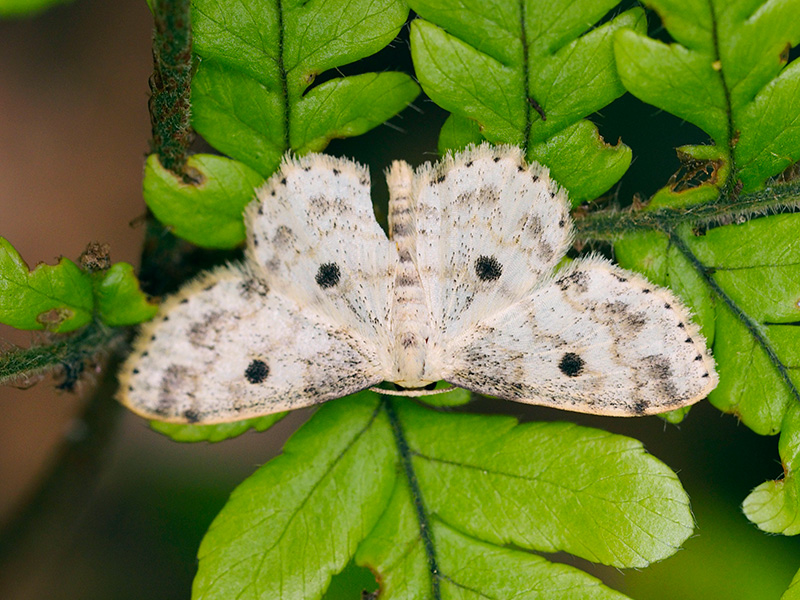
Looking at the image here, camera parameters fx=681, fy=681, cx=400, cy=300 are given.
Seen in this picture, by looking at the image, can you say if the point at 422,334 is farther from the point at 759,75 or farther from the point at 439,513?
the point at 759,75

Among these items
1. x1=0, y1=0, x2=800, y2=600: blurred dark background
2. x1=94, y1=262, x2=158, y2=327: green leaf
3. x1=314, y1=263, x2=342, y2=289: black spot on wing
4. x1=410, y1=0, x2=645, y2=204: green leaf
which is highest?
x1=410, y1=0, x2=645, y2=204: green leaf

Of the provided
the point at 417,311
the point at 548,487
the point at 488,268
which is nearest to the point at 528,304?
the point at 488,268

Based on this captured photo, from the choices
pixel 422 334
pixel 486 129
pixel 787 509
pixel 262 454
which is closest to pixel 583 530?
pixel 787 509

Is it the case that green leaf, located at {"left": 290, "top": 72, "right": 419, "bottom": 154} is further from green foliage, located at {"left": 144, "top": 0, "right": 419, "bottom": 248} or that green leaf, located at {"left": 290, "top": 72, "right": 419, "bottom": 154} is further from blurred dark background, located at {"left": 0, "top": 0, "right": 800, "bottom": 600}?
blurred dark background, located at {"left": 0, "top": 0, "right": 800, "bottom": 600}

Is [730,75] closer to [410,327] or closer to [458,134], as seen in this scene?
[458,134]

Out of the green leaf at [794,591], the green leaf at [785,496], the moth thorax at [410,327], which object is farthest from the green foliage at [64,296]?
the green leaf at [794,591]

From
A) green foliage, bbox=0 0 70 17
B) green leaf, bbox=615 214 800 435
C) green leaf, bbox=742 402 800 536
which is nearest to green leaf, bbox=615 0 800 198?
green leaf, bbox=615 214 800 435

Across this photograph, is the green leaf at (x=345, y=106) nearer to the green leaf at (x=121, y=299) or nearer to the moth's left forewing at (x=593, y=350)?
the green leaf at (x=121, y=299)
